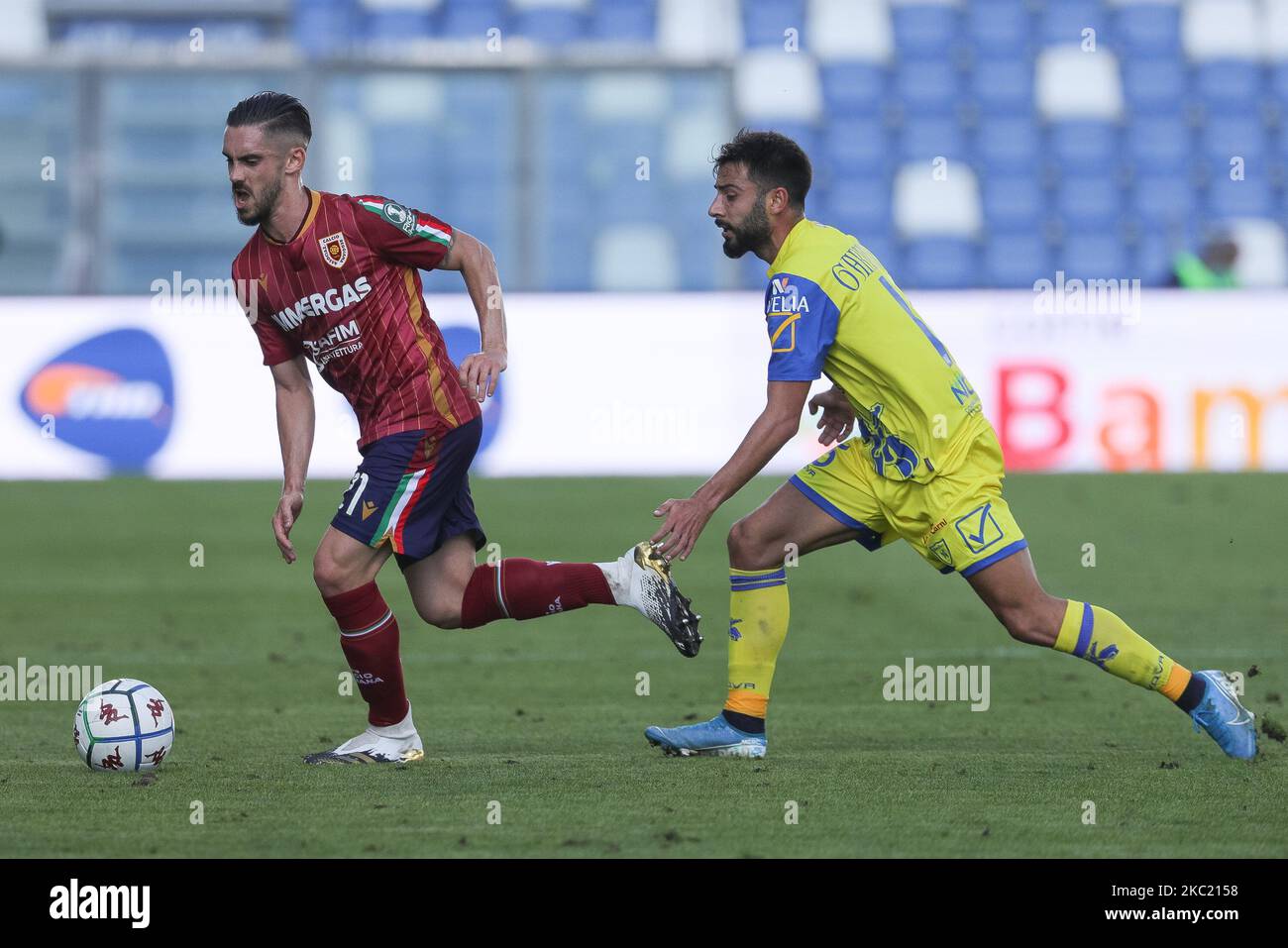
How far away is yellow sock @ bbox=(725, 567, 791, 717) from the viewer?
19.5 ft

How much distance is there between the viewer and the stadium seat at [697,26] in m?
18.6

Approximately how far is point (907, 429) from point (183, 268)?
11.3 m

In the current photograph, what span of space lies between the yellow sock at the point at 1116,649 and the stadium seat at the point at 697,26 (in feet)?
44.4

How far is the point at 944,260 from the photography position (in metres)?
18.3

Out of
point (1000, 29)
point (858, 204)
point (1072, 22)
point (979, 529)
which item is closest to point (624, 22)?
point (858, 204)

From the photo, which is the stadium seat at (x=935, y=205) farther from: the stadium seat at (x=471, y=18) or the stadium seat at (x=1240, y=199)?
the stadium seat at (x=471, y=18)

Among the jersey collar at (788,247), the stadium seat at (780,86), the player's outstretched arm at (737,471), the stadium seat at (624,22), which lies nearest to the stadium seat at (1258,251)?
the stadium seat at (780,86)

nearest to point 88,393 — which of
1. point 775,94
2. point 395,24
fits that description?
point 395,24

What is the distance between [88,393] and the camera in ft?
44.7

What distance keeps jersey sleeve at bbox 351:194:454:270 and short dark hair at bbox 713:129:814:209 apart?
3.01 ft
